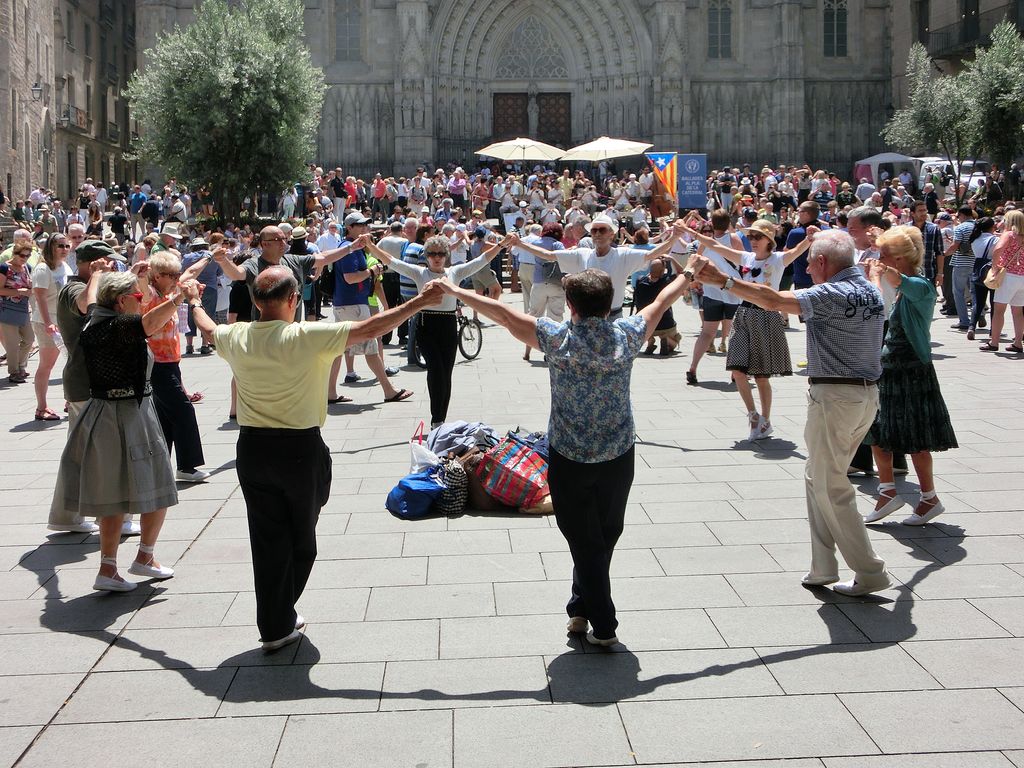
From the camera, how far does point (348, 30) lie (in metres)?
39.9

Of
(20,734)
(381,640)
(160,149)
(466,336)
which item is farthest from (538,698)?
(160,149)

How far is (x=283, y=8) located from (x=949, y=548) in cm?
2834

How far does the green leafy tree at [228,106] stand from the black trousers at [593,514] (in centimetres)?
2540

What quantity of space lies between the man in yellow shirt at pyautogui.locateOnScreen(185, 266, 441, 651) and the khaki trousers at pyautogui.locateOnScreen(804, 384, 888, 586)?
211 cm

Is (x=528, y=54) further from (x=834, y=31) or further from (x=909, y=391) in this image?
(x=909, y=391)

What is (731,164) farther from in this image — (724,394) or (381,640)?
(381,640)

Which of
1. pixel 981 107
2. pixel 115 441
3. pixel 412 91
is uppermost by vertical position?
pixel 412 91

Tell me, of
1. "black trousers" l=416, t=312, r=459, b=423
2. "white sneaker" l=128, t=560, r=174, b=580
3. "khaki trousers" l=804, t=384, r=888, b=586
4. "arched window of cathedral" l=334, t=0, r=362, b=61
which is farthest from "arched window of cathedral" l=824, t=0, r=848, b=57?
"white sneaker" l=128, t=560, r=174, b=580

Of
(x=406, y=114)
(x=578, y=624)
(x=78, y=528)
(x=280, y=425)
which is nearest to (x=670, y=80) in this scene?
(x=406, y=114)

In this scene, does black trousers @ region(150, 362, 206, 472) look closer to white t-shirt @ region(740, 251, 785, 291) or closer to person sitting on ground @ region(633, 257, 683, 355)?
white t-shirt @ region(740, 251, 785, 291)

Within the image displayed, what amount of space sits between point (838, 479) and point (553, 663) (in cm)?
174

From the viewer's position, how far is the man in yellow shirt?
4.93 meters

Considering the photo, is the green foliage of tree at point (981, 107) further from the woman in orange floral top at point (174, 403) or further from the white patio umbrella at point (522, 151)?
the woman in orange floral top at point (174, 403)

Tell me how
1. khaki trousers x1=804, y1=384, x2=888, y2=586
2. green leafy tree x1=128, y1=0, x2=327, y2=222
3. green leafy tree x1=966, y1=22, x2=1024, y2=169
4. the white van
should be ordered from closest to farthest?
Result: khaki trousers x1=804, y1=384, x2=888, y2=586, green leafy tree x1=128, y1=0, x2=327, y2=222, green leafy tree x1=966, y1=22, x2=1024, y2=169, the white van
